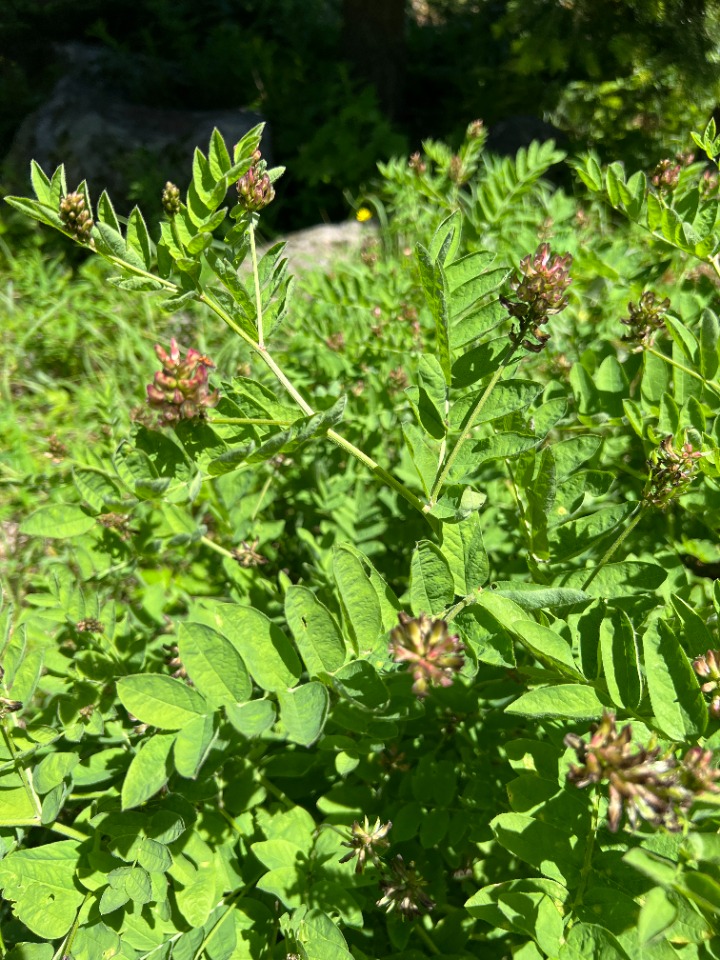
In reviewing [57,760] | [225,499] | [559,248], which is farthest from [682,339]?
[57,760]

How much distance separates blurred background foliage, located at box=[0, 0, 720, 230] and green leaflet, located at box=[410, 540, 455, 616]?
4.79 m

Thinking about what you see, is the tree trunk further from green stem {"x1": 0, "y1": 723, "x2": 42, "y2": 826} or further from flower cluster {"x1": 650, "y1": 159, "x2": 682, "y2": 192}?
green stem {"x1": 0, "y1": 723, "x2": 42, "y2": 826}

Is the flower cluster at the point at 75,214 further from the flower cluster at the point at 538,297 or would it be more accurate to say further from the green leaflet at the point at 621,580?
the green leaflet at the point at 621,580

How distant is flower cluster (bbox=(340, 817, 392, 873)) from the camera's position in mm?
1183

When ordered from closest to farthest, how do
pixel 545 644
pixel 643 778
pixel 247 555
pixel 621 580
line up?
1. pixel 643 778
2. pixel 545 644
3. pixel 621 580
4. pixel 247 555

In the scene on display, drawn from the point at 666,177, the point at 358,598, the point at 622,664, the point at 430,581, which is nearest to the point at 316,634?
the point at 358,598

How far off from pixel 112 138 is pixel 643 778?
612cm

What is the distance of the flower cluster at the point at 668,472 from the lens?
44.9 inches

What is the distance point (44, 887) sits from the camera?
4.00 ft

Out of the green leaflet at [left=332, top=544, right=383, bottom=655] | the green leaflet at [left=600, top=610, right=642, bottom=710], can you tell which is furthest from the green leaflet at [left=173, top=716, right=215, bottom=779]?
the green leaflet at [left=600, top=610, right=642, bottom=710]

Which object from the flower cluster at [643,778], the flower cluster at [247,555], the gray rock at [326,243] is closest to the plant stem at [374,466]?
the flower cluster at [643,778]

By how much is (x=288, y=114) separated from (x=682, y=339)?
217 inches

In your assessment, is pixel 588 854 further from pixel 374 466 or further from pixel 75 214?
pixel 75 214

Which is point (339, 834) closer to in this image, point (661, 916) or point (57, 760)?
point (57, 760)
